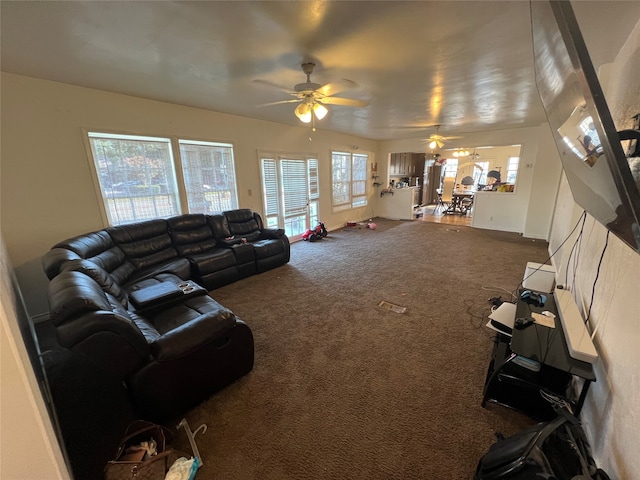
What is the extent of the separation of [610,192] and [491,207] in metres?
7.05

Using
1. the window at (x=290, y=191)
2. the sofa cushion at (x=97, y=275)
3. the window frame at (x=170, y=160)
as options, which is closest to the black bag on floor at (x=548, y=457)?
the sofa cushion at (x=97, y=275)

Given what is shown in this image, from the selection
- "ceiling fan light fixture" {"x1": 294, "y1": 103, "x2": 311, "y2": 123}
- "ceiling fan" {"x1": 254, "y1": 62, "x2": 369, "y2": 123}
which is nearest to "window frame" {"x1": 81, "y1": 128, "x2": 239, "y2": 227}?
"ceiling fan" {"x1": 254, "y1": 62, "x2": 369, "y2": 123}

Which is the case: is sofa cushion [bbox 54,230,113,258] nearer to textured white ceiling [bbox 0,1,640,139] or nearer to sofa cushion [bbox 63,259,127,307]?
sofa cushion [bbox 63,259,127,307]

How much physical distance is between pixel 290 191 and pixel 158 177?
2599 mm

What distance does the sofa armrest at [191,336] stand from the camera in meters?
1.55

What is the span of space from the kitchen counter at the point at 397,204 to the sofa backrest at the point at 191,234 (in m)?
6.08

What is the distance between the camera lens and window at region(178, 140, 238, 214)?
4.07m

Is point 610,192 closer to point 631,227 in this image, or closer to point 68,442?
point 631,227

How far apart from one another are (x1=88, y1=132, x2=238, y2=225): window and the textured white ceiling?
0.68 m

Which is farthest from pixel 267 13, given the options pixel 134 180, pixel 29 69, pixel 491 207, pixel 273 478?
pixel 491 207

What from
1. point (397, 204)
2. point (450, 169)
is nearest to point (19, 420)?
point (397, 204)

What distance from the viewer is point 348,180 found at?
7.45 m

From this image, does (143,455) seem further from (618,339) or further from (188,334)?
(618,339)

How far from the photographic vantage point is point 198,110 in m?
3.97
